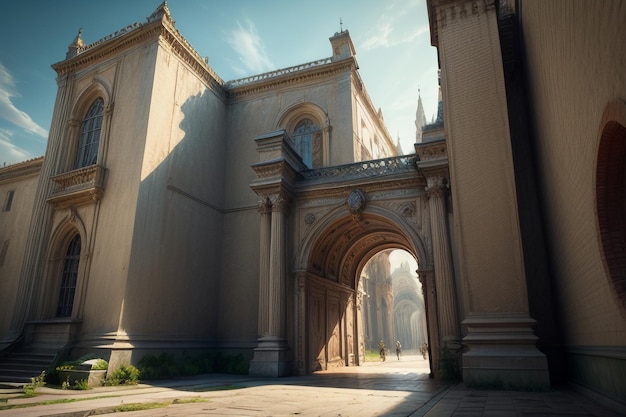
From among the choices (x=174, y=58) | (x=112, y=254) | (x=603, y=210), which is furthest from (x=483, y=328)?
(x=174, y=58)

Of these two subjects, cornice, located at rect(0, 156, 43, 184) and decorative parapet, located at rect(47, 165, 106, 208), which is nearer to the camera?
decorative parapet, located at rect(47, 165, 106, 208)

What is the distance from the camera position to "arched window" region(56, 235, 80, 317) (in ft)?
45.6

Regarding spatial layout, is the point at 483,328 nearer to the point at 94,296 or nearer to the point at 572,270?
the point at 572,270

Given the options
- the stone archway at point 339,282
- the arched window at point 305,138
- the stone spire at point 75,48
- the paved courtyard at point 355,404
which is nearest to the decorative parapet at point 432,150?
the stone archway at point 339,282

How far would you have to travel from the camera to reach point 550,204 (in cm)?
834

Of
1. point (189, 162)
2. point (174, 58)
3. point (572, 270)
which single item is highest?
point (174, 58)

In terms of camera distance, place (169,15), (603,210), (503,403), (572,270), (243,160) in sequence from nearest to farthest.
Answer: (603,210) → (503,403) → (572,270) → (169,15) → (243,160)

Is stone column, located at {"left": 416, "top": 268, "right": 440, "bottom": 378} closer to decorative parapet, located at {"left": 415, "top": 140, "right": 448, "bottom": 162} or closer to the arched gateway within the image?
the arched gateway

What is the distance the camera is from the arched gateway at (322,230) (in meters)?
11.9

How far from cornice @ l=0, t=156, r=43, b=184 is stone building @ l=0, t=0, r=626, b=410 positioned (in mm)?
158

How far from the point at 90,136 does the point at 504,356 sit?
1556cm

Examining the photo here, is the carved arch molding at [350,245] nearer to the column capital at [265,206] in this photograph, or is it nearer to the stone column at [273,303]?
the stone column at [273,303]

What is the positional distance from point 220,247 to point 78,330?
577 cm

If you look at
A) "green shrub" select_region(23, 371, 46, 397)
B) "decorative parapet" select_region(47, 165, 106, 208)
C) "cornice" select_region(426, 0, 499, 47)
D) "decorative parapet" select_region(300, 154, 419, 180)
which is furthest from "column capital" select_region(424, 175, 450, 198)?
"green shrub" select_region(23, 371, 46, 397)
